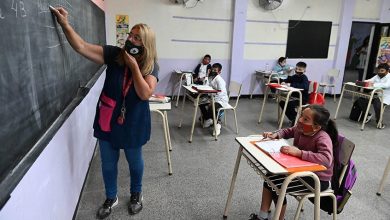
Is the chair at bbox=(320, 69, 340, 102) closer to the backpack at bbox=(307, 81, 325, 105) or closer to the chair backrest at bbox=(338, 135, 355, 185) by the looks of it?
the backpack at bbox=(307, 81, 325, 105)

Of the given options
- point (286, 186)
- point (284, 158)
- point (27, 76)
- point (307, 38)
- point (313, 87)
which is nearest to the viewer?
point (27, 76)

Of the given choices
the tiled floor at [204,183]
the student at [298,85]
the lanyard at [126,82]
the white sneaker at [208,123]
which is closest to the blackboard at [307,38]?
the student at [298,85]

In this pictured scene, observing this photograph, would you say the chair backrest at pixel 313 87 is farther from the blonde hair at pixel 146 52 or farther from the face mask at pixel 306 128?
the blonde hair at pixel 146 52

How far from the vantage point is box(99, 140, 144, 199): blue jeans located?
77.8 inches

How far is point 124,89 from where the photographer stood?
1.79m

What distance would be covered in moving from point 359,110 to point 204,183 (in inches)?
137

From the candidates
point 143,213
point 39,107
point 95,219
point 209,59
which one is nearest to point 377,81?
point 209,59

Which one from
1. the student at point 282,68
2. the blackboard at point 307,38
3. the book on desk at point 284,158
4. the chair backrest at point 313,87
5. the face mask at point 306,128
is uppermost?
the blackboard at point 307,38

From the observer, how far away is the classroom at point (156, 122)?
117cm

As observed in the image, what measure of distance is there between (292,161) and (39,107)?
49.4 inches

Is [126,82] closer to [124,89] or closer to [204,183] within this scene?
[124,89]

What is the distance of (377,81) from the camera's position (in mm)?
4609

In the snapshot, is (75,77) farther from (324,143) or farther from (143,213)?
(324,143)

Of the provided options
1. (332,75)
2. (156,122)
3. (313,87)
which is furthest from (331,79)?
(156,122)
